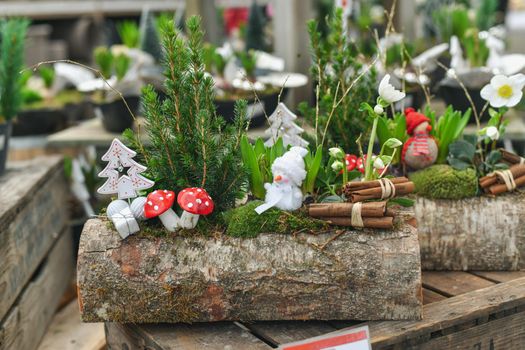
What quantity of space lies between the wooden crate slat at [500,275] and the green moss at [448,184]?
0.67ft

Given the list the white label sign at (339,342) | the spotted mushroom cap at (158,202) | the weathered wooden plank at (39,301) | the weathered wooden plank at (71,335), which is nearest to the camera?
the white label sign at (339,342)

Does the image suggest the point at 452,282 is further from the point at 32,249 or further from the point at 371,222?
the point at 32,249

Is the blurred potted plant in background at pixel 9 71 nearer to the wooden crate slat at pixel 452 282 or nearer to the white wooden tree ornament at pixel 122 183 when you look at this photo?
the white wooden tree ornament at pixel 122 183

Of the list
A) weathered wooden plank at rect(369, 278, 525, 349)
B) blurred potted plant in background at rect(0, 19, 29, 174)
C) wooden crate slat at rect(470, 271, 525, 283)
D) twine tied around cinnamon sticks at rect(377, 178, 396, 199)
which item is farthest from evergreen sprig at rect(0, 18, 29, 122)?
wooden crate slat at rect(470, 271, 525, 283)

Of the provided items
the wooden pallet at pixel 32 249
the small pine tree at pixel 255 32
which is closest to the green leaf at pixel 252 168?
the wooden pallet at pixel 32 249

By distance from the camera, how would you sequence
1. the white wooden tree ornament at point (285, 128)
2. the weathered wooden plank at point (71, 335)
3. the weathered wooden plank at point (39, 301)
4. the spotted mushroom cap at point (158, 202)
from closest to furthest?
the spotted mushroom cap at point (158, 202)
the white wooden tree ornament at point (285, 128)
the weathered wooden plank at point (39, 301)
the weathered wooden plank at point (71, 335)

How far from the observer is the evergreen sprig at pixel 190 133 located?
1.54 metres

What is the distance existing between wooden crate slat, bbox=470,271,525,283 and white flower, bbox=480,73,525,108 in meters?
0.43

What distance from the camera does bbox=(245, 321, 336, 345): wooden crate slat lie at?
5.07ft

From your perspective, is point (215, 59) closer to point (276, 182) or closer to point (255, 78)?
point (255, 78)

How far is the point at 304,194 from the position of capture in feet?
5.58

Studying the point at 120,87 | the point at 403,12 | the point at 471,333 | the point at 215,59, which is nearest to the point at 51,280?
the point at 120,87

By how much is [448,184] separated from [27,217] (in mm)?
1283

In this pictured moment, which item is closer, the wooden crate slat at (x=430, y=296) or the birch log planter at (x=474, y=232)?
the wooden crate slat at (x=430, y=296)
